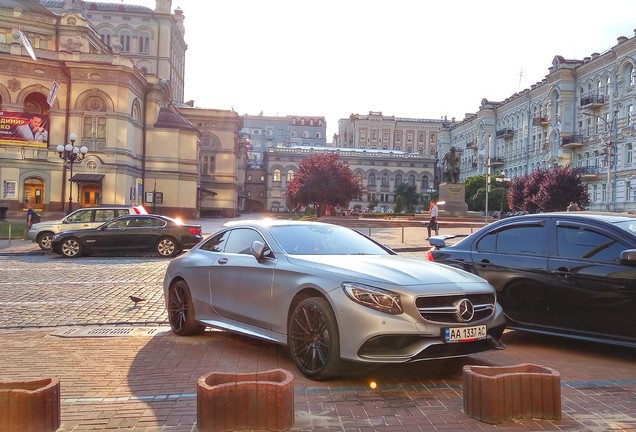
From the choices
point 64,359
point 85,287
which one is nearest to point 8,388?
point 64,359

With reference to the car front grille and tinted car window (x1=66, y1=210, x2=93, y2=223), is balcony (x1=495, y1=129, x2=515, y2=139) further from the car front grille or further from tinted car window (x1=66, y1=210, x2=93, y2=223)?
the car front grille

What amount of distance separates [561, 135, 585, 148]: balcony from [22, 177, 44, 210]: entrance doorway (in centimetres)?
5134

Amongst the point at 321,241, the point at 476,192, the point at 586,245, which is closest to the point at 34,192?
the point at 321,241

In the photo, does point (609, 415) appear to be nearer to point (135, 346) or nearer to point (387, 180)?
point (135, 346)

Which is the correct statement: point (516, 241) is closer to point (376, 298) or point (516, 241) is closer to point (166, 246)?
point (376, 298)

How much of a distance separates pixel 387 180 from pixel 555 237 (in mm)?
118453

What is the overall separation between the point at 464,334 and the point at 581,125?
6701cm

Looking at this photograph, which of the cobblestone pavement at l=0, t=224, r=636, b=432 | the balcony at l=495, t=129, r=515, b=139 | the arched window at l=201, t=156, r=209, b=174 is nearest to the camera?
the cobblestone pavement at l=0, t=224, r=636, b=432

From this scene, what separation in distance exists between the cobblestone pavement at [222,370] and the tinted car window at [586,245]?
1.14m

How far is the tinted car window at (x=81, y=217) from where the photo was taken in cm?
2219

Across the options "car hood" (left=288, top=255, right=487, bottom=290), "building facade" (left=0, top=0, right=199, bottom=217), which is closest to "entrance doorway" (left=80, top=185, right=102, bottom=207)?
"building facade" (left=0, top=0, right=199, bottom=217)

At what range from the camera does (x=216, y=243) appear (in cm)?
786

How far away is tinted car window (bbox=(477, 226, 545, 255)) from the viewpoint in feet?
24.7

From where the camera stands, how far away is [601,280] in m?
6.67
